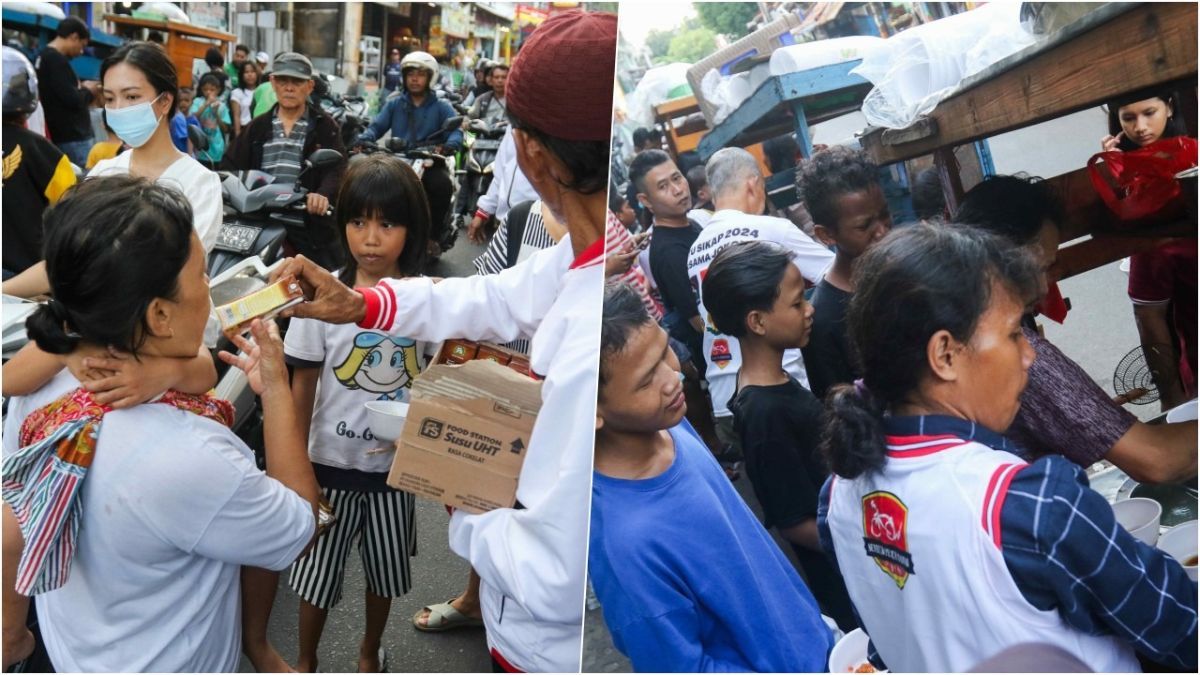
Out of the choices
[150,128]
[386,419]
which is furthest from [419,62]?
[386,419]

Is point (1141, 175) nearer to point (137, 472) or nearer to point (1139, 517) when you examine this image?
point (1139, 517)

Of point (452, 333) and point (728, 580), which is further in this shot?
point (452, 333)

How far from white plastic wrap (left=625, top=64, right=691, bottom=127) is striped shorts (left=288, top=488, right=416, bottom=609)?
1220mm

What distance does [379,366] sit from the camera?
2.17 meters

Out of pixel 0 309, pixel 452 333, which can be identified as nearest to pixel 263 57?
pixel 0 309

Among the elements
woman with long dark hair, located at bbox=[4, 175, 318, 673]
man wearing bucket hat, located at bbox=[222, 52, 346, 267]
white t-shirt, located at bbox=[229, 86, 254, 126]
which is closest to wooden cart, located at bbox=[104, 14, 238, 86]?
white t-shirt, located at bbox=[229, 86, 254, 126]

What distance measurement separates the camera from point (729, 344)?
1295mm

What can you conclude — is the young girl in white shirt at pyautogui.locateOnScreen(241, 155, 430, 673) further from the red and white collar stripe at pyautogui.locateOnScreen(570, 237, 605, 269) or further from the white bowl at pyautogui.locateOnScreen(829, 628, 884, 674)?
the white bowl at pyautogui.locateOnScreen(829, 628, 884, 674)

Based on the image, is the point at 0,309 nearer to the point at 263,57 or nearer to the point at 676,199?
the point at 676,199

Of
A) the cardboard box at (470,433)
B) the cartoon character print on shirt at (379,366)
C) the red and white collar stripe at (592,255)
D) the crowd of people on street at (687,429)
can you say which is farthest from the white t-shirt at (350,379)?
the red and white collar stripe at (592,255)

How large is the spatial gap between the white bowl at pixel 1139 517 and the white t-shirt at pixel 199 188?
2267mm

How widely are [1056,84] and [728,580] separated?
69cm

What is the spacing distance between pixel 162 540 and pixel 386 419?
529 mm

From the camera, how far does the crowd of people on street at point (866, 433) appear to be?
1.07 m
